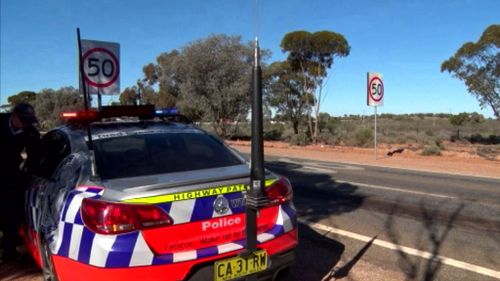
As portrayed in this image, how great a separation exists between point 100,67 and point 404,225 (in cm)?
526

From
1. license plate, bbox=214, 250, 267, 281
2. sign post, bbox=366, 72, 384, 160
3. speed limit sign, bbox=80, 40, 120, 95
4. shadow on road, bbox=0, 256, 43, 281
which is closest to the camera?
license plate, bbox=214, 250, 267, 281

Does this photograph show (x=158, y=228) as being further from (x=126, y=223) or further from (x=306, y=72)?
(x=306, y=72)

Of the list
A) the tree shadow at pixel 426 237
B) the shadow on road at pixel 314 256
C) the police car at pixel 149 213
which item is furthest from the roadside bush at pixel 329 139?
the police car at pixel 149 213

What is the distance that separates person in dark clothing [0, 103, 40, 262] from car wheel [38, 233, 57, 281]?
4.15 feet

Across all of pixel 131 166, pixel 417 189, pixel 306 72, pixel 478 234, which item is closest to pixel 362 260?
pixel 478 234

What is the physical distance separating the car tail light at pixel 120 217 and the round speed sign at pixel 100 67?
16.0 ft

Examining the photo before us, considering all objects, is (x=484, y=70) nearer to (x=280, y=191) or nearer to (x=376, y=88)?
(x=376, y=88)

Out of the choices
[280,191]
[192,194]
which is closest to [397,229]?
[280,191]

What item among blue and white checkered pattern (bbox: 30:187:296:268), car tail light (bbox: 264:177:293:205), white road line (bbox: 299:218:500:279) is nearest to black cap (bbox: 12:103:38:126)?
blue and white checkered pattern (bbox: 30:187:296:268)

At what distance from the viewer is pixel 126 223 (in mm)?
3184

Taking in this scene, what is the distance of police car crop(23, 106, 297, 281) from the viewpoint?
3.19 meters

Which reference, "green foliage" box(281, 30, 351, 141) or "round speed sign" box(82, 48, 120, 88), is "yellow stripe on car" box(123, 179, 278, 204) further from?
"green foliage" box(281, 30, 351, 141)

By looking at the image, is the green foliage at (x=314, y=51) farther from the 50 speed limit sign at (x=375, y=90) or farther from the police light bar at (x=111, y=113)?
the police light bar at (x=111, y=113)

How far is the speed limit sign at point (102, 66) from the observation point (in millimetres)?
7734
